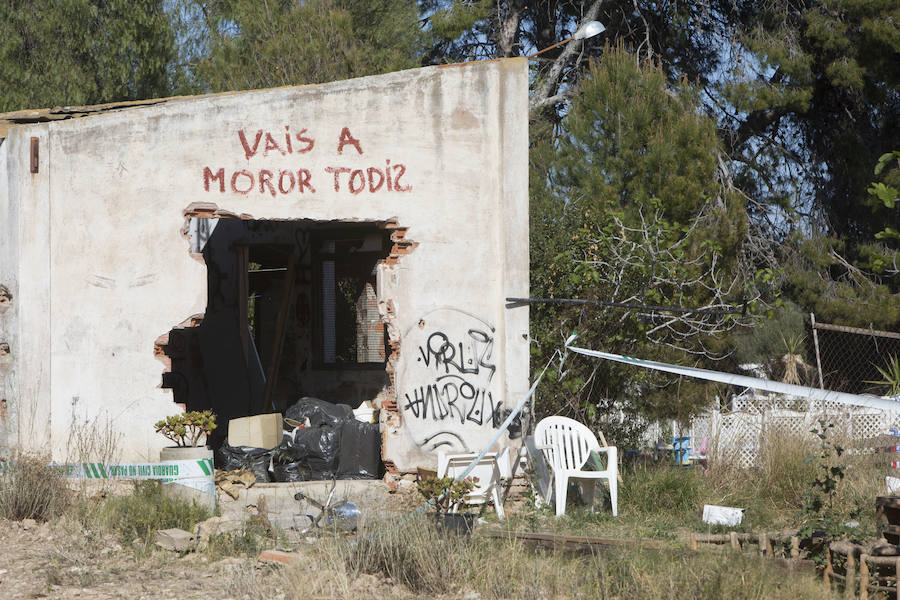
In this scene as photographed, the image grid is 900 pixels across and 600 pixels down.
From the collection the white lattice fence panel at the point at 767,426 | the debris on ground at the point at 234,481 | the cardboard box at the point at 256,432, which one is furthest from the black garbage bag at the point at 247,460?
the white lattice fence panel at the point at 767,426

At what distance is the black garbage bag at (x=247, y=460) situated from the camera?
994 centimetres

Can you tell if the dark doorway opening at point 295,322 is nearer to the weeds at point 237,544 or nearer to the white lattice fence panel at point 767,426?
the white lattice fence panel at point 767,426

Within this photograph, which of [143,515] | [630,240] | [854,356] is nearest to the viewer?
[143,515]

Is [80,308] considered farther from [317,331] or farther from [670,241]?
[670,241]

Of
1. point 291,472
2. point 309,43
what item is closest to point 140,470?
point 291,472

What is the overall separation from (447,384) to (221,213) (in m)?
2.86

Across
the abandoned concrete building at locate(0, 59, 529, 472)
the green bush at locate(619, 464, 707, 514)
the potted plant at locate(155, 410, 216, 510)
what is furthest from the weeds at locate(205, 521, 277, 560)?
the green bush at locate(619, 464, 707, 514)

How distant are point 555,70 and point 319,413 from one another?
33.7 feet

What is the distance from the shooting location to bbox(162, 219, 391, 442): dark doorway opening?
13.1m

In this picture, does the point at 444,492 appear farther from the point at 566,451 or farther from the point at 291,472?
the point at 291,472

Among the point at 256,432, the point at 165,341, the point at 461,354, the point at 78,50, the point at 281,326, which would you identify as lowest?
the point at 256,432

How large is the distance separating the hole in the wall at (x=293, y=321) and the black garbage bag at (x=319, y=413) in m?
1.88

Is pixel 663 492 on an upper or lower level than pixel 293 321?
lower

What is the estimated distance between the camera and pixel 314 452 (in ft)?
33.2
